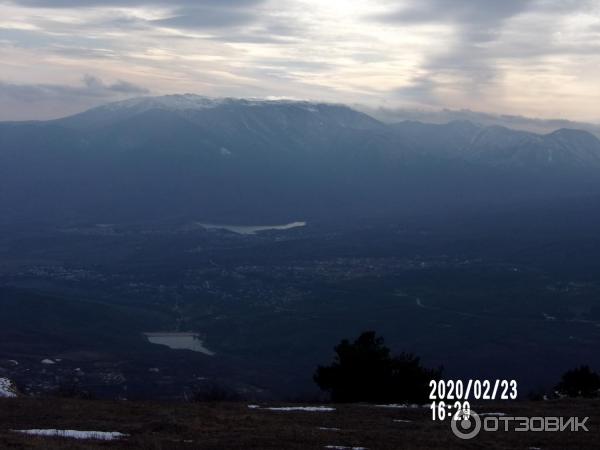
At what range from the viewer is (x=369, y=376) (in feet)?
118

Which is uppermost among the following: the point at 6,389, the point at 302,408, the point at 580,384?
the point at 302,408

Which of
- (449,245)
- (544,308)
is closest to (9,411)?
(544,308)

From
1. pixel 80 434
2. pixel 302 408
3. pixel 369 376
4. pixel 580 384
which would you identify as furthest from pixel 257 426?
pixel 580 384

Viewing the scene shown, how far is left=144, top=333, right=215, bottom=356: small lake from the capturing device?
9944 centimetres

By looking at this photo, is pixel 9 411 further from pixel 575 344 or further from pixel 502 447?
pixel 575 344

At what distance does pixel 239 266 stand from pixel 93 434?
145488 mm

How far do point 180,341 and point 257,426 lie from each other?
3257 inches

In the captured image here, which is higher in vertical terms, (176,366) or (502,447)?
(502,447)

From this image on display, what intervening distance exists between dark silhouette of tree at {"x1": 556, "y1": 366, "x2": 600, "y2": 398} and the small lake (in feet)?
194

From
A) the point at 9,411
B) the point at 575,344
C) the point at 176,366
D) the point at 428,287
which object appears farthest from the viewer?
the point at 428,287

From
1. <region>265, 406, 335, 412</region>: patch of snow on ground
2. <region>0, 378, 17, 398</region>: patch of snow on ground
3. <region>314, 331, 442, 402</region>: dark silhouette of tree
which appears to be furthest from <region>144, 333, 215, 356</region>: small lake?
<region>265, 406, 335, 412</region>: patch of snow on ground

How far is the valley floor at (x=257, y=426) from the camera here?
20.8m

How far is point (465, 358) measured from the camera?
9106 centimetres

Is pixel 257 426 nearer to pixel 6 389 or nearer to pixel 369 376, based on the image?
pixel 369 376
